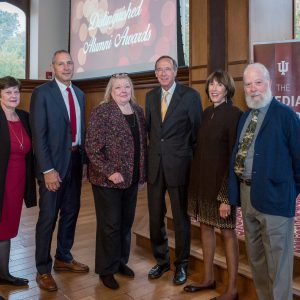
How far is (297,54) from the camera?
435 centimetres

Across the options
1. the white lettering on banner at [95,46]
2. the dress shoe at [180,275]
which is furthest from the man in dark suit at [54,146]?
the white lettering on banner at [95,46]

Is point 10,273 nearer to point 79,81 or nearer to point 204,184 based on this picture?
point 204,184

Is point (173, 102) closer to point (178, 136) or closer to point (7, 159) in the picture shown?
point (178, 136)

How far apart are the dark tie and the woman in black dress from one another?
169 mm

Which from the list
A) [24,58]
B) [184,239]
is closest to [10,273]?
[184,239]

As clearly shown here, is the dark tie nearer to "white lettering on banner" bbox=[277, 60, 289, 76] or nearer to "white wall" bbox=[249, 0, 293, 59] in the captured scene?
"white lettering on banner" bbox=[277, 60, 289, 76]

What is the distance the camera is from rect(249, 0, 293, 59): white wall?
15.6 feet

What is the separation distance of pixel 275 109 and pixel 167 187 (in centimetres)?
94

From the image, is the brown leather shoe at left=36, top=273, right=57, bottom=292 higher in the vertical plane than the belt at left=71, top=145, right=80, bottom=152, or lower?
lower

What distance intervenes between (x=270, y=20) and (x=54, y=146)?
3690 mm

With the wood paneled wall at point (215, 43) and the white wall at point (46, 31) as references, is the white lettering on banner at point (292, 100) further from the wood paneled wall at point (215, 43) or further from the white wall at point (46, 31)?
the white wall at point (46, 31)

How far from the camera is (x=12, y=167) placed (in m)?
2.38

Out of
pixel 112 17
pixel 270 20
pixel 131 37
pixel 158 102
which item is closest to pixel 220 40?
pixel 270 20

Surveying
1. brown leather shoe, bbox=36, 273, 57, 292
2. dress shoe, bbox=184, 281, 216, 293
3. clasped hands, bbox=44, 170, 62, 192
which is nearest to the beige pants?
dress shoe, bbox=184, 281, 216, 293
